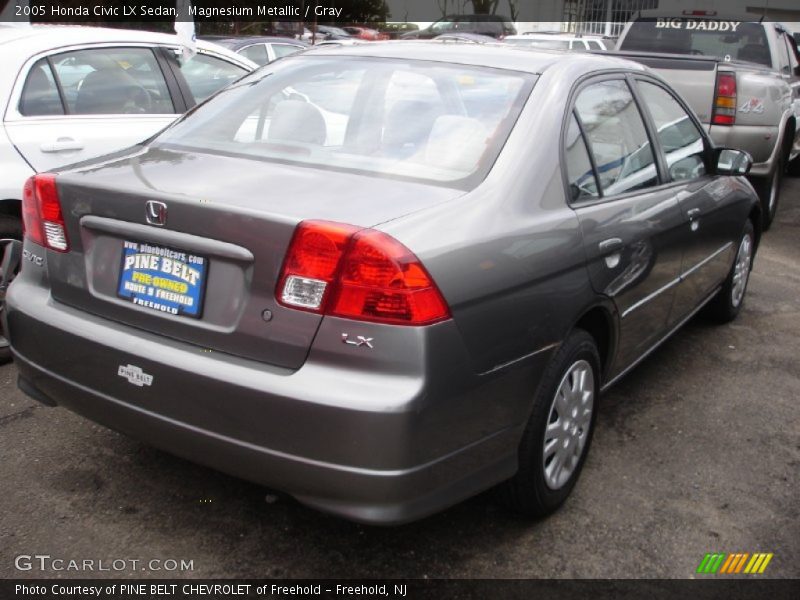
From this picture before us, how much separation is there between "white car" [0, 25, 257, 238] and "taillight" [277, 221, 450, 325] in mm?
2555

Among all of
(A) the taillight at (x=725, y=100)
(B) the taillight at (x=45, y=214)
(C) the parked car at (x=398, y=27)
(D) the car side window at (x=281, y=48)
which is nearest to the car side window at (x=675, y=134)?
(B) the taillight at (x=45, y=214)

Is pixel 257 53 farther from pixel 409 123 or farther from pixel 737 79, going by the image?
pixel 409 123

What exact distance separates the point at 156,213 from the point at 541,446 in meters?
1.47

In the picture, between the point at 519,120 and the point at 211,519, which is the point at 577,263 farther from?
the point at 211,519

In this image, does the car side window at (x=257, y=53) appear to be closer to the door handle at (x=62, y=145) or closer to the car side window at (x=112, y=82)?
the car side window at (x=112, y=82)

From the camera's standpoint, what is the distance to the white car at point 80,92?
14.4ft

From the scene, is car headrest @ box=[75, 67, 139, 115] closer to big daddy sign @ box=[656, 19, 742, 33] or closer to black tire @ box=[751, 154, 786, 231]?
black tire @ box=[751, 154, 786, 231]

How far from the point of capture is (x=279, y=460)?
2.46m

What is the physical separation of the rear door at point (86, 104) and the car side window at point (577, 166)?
8.90 ft

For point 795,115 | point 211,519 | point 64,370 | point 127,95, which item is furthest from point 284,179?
point 795,115

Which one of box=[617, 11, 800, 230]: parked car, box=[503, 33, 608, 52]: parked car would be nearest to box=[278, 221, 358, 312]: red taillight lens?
box=[617, 11, 800, 230]: parked car

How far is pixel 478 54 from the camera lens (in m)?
3.48

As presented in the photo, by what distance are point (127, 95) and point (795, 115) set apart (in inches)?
281

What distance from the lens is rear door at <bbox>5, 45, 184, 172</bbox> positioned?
4449 millimetres
